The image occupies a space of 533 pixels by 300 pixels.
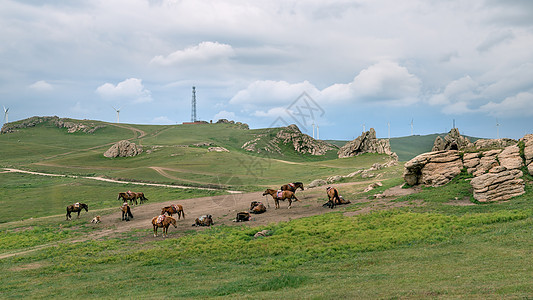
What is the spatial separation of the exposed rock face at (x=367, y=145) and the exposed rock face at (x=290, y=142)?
5066 centimetres

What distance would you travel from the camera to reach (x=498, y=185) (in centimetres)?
2870

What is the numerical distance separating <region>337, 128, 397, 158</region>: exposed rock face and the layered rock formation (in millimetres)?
68728

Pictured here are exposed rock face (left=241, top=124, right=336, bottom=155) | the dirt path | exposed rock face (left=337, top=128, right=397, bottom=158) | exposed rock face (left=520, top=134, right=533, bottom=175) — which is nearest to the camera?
exposed rock face (left=520, top=134, right=533, bottom=175)

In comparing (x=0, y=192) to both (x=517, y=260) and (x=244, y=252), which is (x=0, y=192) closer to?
(x=244, y=252)

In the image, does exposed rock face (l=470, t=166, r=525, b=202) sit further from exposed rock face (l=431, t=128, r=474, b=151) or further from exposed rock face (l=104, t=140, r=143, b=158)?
exposed rock face (l=104, t=140, r=143, b=158)

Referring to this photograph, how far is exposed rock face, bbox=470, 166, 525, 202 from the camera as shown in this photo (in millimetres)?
27844

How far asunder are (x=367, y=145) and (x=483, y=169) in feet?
257

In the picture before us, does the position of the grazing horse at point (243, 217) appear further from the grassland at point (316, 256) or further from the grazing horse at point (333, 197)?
the grazing horse at point (333, 197)

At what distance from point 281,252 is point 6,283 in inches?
579

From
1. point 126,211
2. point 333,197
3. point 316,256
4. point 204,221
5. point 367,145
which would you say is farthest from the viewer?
point 367,145

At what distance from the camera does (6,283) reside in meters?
18.2

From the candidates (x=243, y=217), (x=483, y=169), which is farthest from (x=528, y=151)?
(x=243, y=217)

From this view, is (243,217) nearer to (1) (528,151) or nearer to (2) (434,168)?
(2) (434,168)

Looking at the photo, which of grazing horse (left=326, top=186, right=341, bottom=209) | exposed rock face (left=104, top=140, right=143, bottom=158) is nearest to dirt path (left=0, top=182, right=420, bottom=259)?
grazing horse (left=326, top=186, right=341, bottom=209)
